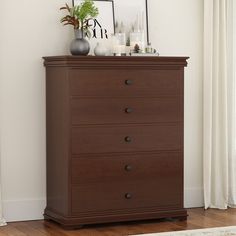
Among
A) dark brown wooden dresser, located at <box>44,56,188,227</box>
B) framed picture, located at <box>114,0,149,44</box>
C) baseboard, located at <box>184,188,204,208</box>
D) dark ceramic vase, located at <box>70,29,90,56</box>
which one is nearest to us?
dark brown wooden dresser, located at <box>44,56,188,227</box>

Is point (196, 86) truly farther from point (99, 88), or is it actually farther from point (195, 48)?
point (99, 88)

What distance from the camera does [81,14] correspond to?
486cm

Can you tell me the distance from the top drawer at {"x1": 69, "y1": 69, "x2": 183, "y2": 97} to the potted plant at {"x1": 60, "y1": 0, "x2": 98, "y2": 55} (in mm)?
225

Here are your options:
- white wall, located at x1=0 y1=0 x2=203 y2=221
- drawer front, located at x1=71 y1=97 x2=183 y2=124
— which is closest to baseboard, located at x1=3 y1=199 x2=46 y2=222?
white wall, located at x1=0 y1=0 x2=203 y2=221

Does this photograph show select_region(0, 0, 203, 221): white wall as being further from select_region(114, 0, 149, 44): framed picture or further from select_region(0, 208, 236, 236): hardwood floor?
select_region(114, 0, 149, 44): framed picture

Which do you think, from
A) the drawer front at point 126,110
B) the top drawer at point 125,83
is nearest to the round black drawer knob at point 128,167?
the drawer front at point 126,110

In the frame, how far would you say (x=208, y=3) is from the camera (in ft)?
17.9

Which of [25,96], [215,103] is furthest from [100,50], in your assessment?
[215,103]

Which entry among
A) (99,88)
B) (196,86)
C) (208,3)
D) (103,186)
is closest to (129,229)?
(103,186)

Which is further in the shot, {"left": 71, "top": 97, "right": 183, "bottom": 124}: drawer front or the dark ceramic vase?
the dark ceramic vase

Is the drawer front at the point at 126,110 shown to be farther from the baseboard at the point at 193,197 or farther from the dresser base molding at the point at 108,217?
the baseboard at the point at 193,197

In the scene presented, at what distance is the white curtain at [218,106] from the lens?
18.0 ft

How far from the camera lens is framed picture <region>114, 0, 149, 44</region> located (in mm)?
5227

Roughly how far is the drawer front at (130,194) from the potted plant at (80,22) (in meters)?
0.96
